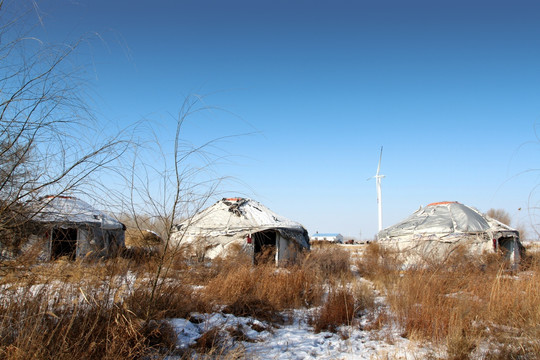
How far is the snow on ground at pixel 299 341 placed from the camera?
393 cm

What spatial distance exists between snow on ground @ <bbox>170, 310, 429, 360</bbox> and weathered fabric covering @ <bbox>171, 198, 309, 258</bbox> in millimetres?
7276

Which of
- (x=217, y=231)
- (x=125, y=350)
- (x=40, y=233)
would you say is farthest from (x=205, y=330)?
(x=217, y=231)

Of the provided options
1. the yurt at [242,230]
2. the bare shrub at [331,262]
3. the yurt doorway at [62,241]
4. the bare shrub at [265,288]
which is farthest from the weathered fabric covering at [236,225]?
the bare shrub at [265,288]

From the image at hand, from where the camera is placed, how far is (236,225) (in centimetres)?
1277

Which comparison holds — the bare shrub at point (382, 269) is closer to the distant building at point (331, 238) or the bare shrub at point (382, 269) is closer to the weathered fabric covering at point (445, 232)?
the weathered fabric covering at point (445, 232)

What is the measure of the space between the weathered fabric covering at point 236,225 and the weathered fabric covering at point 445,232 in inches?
144

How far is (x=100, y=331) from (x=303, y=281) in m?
4.50

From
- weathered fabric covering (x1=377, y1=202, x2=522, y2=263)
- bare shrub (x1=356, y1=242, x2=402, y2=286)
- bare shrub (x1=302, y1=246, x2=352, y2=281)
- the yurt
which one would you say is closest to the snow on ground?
bare shrub (x1=356, y1=242, x2=402, y2=286)

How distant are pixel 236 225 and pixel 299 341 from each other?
8443mm

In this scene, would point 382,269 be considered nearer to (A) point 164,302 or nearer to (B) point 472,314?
(B) point 472,314

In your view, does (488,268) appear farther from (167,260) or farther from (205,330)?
(167,260)

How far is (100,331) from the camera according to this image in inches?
122

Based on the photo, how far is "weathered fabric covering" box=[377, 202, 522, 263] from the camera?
12.3 meters

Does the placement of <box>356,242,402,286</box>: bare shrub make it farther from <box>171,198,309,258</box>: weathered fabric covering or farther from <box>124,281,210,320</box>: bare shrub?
<box>124,281,210,320</box>: bare shrub
